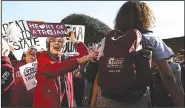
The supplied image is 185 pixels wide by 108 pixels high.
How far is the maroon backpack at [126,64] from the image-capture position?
256 centimetres

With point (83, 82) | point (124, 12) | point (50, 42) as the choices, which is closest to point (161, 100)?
point (83, 82)

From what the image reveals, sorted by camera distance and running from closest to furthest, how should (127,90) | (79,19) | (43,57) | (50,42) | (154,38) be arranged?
1. (127,90)
2. (154,38)
3. (43,57)
4. (50,42)
5. (79,19)

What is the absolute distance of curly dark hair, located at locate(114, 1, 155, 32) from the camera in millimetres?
2793

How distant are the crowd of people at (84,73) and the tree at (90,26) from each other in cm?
420

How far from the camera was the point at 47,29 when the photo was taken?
5211mm

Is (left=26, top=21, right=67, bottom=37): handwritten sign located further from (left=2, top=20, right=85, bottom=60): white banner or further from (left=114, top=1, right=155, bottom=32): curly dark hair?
(left=114, top=1, right=155, bottom=32): curly dark hair

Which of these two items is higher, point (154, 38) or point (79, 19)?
point (79, 19)

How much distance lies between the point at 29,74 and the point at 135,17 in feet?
8.82

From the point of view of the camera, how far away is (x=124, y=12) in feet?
9.35

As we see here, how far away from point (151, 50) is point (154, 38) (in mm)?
102

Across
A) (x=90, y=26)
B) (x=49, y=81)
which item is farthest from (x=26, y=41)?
(x=49, y=81)

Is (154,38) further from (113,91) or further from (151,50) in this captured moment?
(113,91)

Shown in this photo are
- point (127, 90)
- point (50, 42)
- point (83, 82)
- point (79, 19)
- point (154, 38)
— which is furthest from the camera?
point (79, 19)

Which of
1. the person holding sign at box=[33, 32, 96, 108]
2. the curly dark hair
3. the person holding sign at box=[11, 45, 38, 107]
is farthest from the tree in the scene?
the curly dark hair
